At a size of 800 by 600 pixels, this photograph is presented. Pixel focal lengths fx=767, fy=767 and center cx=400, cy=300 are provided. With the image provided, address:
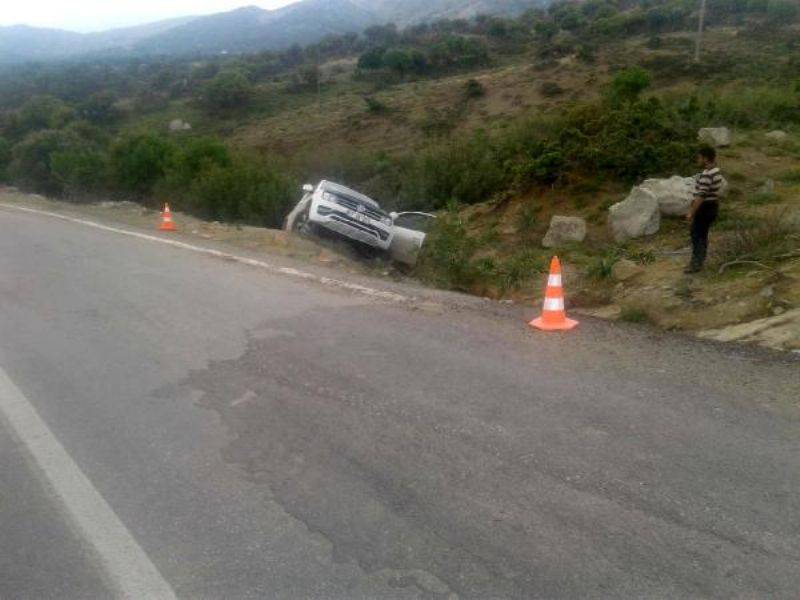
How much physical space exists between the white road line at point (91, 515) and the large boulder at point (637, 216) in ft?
31.1

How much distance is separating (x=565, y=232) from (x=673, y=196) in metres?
1.84

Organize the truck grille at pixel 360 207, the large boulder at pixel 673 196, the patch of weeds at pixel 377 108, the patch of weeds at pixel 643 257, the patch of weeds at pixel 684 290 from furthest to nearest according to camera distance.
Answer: the patch of weeds at pixel 377 108
the truck grille at pixel 360 207
the large boulder at pixel 673 196
the patch of weeds at pixel 643 257
the patch of weeds at pixel 684 290

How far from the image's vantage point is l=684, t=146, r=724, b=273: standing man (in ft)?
29.3

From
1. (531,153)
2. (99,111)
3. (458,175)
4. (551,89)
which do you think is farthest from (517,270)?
(99,111)

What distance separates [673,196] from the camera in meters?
12.7

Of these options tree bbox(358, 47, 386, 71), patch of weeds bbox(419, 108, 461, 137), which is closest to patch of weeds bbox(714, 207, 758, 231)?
patch of weeds bbox(419, 108, 461, 137)

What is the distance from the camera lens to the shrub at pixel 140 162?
1116 inches

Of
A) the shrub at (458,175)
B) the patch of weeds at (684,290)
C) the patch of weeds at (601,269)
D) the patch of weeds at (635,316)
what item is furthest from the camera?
the shrub at (458,175)

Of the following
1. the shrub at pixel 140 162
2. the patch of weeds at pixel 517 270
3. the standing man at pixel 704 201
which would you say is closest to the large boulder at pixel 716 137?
the patch of weeds at pixel 517 270

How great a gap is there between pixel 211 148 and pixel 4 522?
22.9 meters

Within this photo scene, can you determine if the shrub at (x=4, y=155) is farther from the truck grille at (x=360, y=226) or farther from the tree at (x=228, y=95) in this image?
the truck grille at (x=360, y=226)

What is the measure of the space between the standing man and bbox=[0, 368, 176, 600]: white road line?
727 centimetres

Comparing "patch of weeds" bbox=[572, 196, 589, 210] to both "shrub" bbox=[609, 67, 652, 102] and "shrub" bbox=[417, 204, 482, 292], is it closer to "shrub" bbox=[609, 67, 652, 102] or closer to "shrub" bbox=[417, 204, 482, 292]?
"shrub" bbox=[417, 204, 482, 292]

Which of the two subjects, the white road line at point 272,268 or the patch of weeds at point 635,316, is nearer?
the patch of weeds at point 635,316
